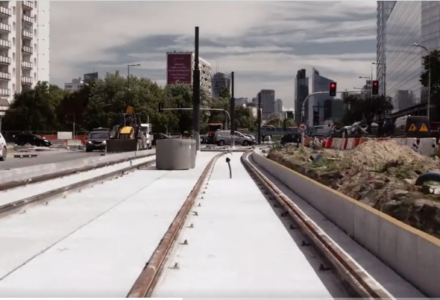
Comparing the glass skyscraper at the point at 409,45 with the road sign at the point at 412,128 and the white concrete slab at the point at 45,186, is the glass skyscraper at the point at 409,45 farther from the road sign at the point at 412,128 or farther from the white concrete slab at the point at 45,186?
Answer: the white concrete slab at the point at 45,186

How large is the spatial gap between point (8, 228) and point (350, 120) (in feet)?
428

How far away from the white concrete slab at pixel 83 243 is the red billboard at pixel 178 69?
312 ft

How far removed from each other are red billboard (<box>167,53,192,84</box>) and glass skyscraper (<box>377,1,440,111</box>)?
37.9 metres

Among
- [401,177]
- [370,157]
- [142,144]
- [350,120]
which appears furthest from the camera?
[350,120]

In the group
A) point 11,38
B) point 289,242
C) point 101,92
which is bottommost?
point 289,242

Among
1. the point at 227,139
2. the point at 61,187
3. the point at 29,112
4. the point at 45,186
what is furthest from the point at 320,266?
the point at 29,112

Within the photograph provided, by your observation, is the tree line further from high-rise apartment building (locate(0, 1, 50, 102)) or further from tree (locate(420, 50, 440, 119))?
tree (locate(420, 50, 440, 119))

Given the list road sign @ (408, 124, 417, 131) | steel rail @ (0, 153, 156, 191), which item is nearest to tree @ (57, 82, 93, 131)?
road sign @ (408, 124, 417, 131)

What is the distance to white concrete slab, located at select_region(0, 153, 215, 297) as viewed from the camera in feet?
25.5

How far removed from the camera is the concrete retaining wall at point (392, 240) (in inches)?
280

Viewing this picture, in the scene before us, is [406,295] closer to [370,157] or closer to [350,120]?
[370,157]

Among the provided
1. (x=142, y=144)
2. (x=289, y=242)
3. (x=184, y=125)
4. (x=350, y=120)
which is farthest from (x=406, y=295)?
(x=350, y=120)

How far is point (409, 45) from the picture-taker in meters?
122

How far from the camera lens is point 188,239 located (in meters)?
11.4
